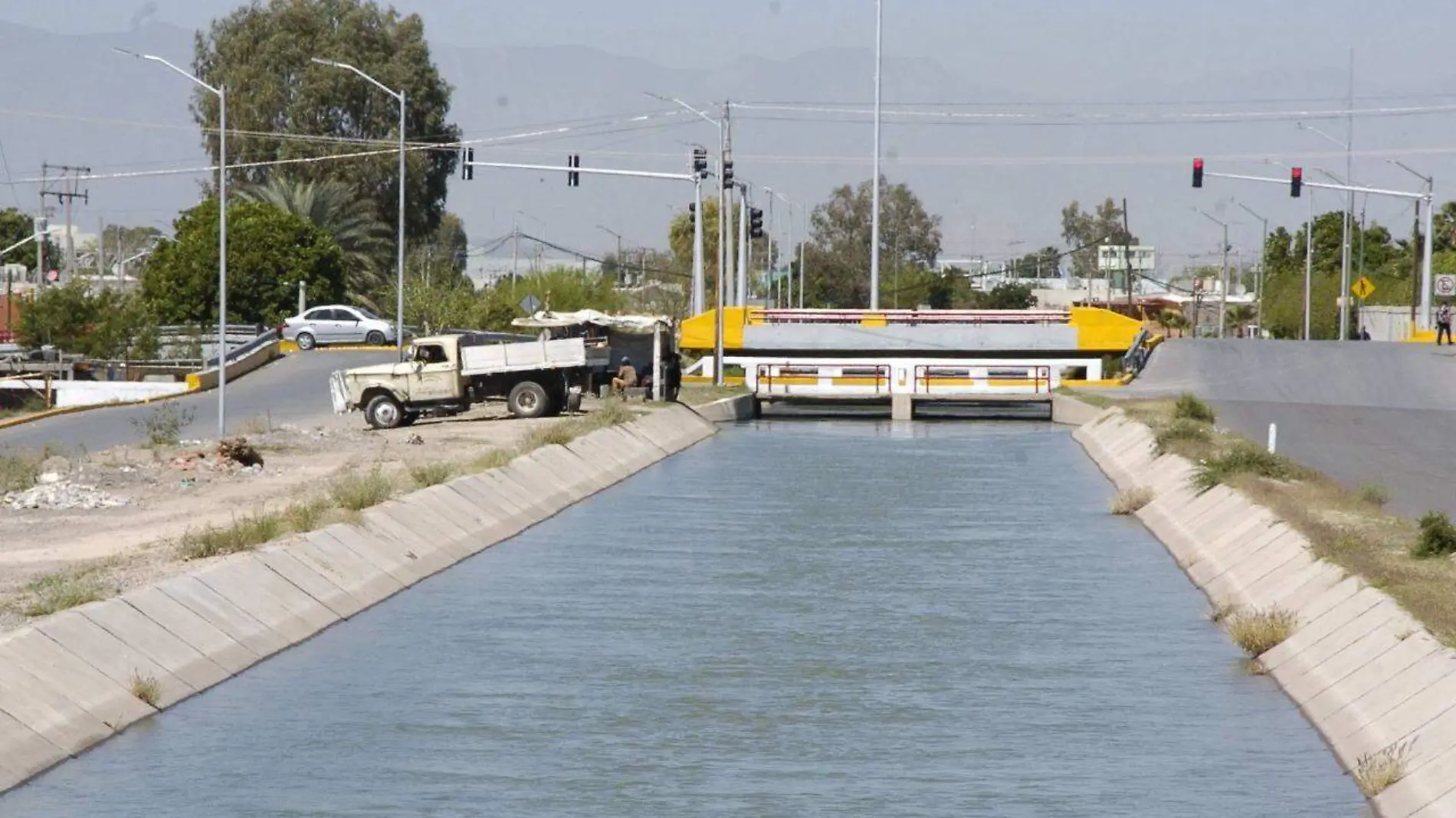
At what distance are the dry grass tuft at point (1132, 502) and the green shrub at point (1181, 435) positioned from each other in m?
4.50

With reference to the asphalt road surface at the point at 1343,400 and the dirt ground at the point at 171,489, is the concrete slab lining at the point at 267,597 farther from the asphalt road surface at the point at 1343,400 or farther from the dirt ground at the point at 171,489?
the asphalt road surface at the point at 1343,400

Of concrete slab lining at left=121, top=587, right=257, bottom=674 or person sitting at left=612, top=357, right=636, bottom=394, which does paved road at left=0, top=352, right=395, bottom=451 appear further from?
concrete slab lining at left=121, top=587, right=257, bottom=674

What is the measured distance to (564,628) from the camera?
24.5 metres

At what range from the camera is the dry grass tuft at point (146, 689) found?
18.9 metres

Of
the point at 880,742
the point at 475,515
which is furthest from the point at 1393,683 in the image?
the point at 475,515

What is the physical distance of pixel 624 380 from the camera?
6175cm

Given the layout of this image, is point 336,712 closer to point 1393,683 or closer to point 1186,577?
point 1393,683

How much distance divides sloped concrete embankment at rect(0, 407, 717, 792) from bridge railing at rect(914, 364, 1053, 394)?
34839 mm

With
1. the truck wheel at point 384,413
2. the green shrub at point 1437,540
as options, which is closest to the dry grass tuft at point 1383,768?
the green shrub at point 1437,540

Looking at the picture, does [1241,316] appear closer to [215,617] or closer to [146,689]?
[215,617]

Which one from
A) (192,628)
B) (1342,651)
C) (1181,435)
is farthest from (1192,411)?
(192,628)

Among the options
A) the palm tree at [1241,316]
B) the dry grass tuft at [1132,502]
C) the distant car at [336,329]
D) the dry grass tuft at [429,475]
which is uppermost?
the palm tree at [1241,316]

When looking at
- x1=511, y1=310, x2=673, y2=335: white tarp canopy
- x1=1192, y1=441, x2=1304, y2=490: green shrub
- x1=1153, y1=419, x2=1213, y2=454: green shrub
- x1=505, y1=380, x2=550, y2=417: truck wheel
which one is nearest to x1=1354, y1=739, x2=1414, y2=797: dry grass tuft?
x1=1192, y1=441, x2=1304, y2=490: green shrub

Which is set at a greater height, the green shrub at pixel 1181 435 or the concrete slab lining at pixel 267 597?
the green shrub at pixel 1181 435
